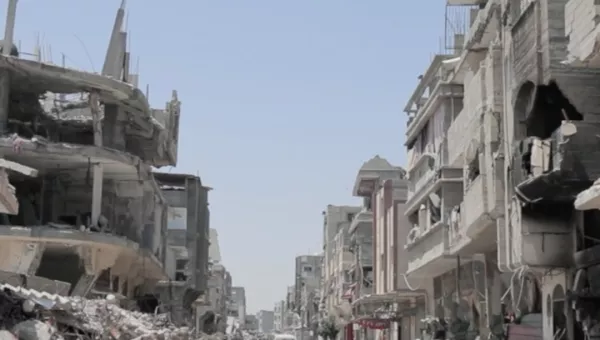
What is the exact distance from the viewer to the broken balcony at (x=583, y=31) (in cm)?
1432

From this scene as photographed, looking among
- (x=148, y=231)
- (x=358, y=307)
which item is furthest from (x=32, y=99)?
(x=358, y=307)

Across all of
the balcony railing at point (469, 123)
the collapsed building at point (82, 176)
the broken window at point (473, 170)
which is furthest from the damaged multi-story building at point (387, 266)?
the broken window at point (473, 170)

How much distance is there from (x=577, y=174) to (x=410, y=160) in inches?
912

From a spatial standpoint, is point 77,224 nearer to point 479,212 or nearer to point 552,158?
point 479,212

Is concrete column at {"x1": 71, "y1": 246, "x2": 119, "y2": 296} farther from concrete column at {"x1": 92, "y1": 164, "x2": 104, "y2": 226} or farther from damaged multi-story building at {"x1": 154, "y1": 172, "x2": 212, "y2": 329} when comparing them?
damaged multi-story building at {"x1": 154, "y1": 172, "x2": 212, "y2": 329}

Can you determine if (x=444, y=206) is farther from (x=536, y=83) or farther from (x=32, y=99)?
(x=32, y=99)

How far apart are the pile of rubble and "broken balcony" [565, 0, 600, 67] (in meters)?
9.73

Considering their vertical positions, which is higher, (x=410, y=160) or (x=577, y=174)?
(x=410, y=160)

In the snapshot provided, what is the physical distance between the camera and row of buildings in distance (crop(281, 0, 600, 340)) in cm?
1709

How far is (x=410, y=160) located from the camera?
4025 cm

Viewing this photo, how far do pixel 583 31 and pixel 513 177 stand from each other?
4.97 m

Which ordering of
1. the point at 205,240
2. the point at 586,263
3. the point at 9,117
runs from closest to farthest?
the point at 586,263, the point at 9,117, the point at 205,240

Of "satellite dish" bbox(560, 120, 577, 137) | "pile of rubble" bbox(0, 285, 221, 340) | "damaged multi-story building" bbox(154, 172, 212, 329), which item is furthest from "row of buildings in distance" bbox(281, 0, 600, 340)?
"damaged multi-story building" bbox(154, 172, 212, 329)

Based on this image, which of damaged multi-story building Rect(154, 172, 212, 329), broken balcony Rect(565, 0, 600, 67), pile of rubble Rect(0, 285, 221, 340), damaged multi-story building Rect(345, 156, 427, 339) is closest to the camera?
broken balcony Rect(565, 0, 600, 67)
